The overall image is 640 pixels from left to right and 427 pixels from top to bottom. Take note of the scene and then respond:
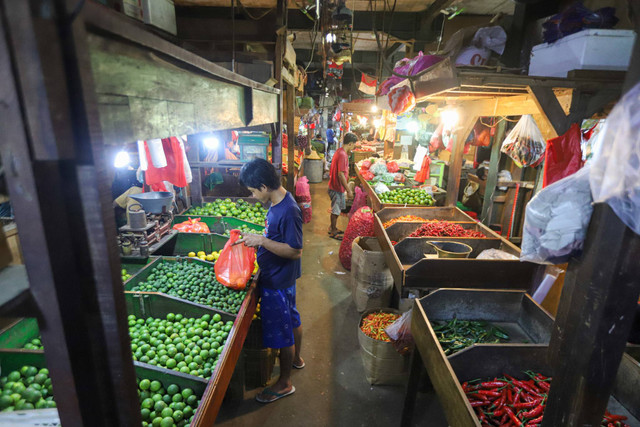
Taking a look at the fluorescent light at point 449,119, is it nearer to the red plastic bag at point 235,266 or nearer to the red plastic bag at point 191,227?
the red plastic bag at point 235,266

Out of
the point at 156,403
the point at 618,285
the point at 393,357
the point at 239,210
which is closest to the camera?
the point at 618,285

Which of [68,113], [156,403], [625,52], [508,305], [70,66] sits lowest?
[156,403]

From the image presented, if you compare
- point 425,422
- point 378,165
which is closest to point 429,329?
point 425,422

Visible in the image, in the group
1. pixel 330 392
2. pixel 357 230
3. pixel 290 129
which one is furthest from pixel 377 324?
pixel 290 129

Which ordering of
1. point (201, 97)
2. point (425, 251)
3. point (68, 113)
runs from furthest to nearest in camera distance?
point (425, 251)
point (201, 97)
point (68, 113)

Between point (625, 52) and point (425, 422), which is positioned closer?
point (625, 52)

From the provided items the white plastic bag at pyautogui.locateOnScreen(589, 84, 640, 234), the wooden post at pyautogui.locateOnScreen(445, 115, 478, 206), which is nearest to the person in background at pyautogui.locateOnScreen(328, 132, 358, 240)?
the wooden post at pyautogui.locateOnScreen(445, 115, 478, 206)

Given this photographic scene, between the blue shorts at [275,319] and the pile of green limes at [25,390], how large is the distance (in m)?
1.77

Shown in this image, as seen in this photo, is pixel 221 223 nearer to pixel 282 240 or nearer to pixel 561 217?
pixel 282 240

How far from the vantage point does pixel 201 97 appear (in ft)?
5.56

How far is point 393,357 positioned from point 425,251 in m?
1.46

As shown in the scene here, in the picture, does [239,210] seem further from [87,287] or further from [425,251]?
[87,287]

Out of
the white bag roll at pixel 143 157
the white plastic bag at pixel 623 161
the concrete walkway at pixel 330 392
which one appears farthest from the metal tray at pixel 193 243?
the white plastic bag at pixel 623 161

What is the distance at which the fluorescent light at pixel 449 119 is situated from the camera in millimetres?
6145
